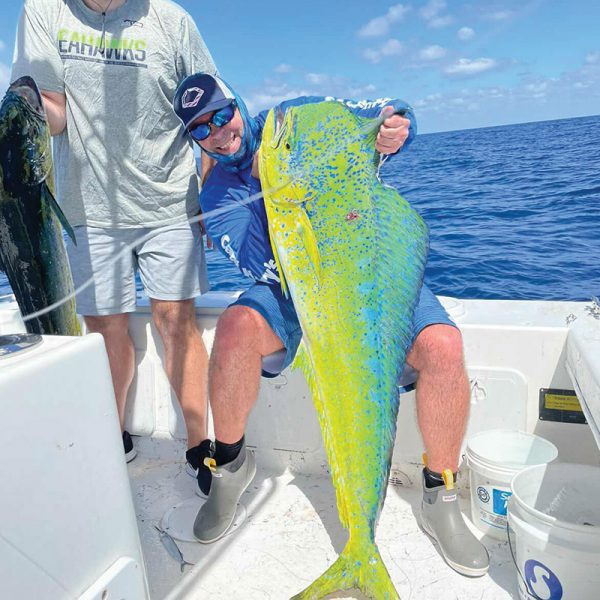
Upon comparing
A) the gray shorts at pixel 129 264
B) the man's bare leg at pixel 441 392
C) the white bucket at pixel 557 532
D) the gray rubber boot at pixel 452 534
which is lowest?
the gray rubber boot at pixel 452 534

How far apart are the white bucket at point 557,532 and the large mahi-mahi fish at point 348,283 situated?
1.76 feet

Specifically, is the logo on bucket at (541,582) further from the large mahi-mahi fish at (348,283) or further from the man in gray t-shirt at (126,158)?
the man in gray t-shirt at (126,158)

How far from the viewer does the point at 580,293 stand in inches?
264

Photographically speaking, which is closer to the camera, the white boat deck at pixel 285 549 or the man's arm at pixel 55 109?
the white boat deck at pixel 285 549

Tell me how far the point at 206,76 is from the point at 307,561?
1.89m

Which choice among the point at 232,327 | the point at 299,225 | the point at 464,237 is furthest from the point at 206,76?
the point at 464,237

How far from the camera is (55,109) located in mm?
2551

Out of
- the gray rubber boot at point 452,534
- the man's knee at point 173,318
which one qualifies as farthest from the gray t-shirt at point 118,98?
the gray rubber boot at point 452,534

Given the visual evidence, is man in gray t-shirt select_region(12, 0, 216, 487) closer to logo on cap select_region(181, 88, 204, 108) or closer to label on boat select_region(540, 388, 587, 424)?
logo on cap select_region(181, 88, 204, 108)

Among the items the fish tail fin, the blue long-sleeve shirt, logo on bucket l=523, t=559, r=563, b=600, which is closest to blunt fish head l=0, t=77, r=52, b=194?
the blue long-sleeve shirt

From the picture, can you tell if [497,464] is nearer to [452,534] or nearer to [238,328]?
[452,534]

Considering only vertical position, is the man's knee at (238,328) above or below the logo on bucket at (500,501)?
above

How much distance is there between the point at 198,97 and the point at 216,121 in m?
0.12

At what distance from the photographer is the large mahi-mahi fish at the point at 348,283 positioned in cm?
172
